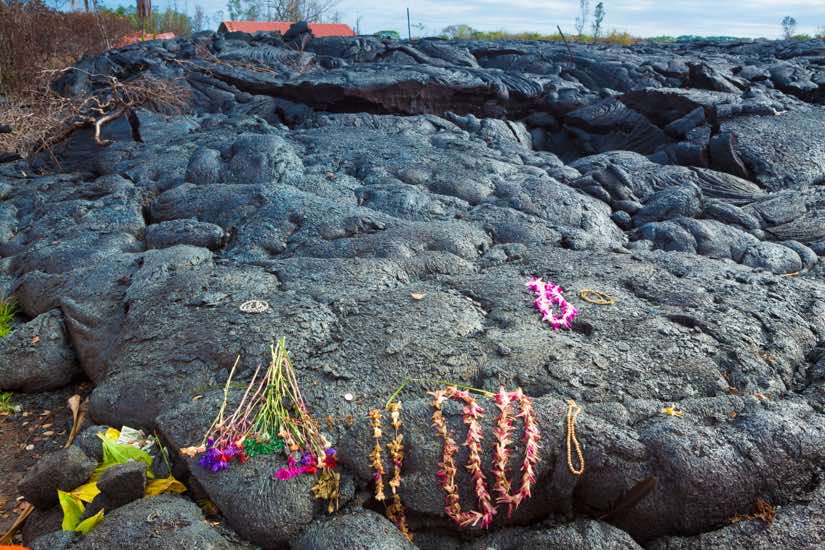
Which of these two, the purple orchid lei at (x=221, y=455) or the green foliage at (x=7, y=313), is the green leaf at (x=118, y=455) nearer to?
the purple orchid lei at (x=221, y=455)

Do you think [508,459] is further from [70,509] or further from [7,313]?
[7,313]

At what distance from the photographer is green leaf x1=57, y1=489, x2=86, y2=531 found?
8.12ft

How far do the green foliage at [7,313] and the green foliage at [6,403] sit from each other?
0.62 metres

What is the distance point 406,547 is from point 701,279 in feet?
8.08

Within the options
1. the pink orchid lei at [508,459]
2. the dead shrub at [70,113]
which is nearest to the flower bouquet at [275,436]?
the pink orchid lei at [508,459]

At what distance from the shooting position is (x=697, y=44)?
1381 centimetres

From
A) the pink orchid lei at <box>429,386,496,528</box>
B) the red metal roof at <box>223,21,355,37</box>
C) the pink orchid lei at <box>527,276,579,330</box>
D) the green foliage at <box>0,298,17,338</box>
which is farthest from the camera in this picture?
the red metal roof at <box>223,21,355,37</box>

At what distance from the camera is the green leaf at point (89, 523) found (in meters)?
2.41

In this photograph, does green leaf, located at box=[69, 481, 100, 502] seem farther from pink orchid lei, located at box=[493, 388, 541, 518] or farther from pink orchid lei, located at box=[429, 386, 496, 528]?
pink orchid lei, located at box=[493, 388, 541, 518]

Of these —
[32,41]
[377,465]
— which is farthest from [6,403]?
[32,41]

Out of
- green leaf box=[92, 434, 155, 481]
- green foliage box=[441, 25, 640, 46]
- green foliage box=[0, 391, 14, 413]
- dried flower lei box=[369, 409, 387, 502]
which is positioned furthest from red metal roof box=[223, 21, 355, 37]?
dried flower lei box=[369, 409, 387, 502]

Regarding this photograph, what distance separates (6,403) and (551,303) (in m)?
3.11

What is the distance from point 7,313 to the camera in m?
4.31

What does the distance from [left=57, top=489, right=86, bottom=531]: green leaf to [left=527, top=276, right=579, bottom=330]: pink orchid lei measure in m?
2.23
